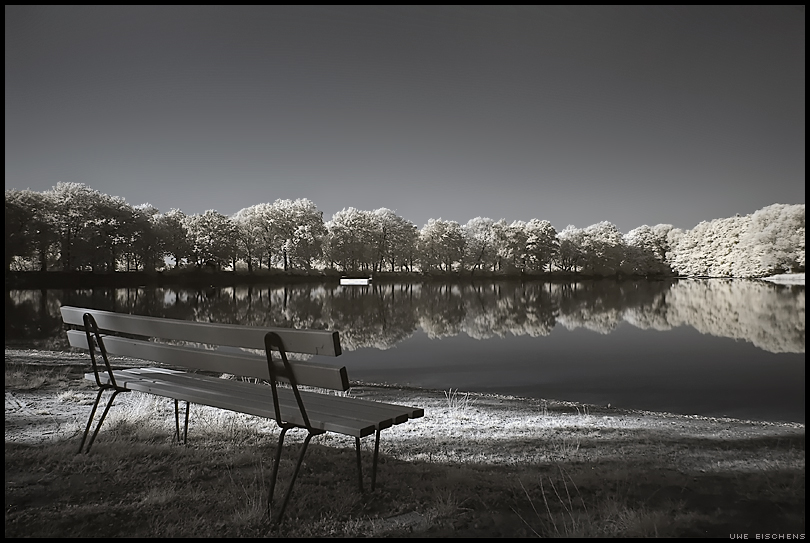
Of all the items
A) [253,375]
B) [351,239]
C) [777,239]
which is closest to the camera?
[253,375]

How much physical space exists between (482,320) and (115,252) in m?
33.7

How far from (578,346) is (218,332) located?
20.3 metres

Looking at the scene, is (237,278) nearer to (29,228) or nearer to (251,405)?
(29,228)

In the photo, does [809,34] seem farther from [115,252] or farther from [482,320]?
[115,252]

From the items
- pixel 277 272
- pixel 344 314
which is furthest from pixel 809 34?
pixel 277 272

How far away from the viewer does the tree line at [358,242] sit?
1645 inches

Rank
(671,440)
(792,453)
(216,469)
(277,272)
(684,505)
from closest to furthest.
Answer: (684,505) < (216,469) < (792,453) < (671,440) < (277,272)

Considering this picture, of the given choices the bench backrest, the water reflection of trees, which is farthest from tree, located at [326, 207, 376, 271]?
the bench backrest

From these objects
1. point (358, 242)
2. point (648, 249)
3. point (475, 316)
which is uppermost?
point (358, 242)

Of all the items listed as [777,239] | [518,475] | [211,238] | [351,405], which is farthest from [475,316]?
[351,405]

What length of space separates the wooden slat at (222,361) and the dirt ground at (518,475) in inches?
26.9

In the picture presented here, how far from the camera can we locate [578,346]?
70.9ft

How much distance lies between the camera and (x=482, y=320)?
31516 millimetres

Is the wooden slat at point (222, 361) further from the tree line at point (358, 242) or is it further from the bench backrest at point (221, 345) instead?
the tree line at point (358, 242)
